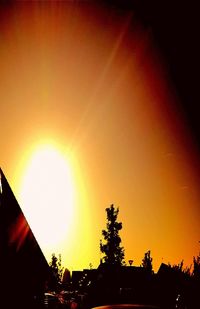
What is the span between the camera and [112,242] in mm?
64938

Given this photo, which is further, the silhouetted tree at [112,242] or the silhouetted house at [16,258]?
the silhouetted tree at [112,242]

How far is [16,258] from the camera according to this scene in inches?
185

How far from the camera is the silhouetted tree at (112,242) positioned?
208ft

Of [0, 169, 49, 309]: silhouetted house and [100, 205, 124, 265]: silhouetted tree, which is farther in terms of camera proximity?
[100, 205, 124, 265]: silhouetted tree

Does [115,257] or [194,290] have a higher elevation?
[115,257]

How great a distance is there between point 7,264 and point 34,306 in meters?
0.77

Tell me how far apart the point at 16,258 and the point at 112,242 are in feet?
203

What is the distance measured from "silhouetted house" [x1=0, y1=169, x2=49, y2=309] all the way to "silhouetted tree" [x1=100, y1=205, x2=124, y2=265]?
2340 inches

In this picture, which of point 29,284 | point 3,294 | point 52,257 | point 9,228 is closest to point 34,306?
point 29,284

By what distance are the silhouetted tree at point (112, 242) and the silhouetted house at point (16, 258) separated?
59.4 meters

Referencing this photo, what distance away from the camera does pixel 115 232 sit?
218 feet

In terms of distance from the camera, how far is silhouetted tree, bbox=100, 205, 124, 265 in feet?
208

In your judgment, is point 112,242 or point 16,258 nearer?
point 16,258

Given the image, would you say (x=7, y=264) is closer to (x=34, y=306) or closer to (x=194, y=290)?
(x=34, y=306)
